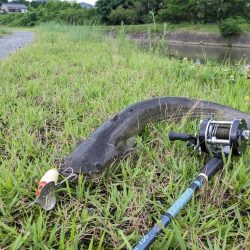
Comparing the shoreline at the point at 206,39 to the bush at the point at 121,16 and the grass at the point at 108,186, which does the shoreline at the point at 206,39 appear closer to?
the bush at the point at 121,16

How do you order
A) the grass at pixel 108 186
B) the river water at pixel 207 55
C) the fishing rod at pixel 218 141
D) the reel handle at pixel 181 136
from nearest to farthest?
the grass at pixel 108 186 → the fishing rod at pixel 218 141 → the reel handle at pixel 181 136 → the river water at pixel 207 55

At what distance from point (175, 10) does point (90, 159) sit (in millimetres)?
50918

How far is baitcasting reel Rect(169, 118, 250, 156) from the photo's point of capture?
172cm

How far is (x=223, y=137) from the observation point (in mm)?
1762

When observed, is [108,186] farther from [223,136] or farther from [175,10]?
[175,10]

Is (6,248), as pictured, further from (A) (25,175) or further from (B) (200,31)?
(B) (200,31)

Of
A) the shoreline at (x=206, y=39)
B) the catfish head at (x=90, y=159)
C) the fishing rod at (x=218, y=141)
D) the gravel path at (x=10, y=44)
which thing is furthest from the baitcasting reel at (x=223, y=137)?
the shoreline at (x=206, y=39)

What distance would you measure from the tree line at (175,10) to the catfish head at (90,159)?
1661 inches

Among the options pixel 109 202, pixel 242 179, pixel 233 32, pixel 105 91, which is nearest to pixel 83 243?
pixel 109 202

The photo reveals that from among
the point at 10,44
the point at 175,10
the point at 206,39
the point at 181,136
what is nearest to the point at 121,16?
the point at 175,10

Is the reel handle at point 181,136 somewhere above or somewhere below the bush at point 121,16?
below

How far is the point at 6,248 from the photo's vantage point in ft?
4.49

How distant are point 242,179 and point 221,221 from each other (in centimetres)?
31

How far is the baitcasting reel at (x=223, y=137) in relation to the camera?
1.72 metres
